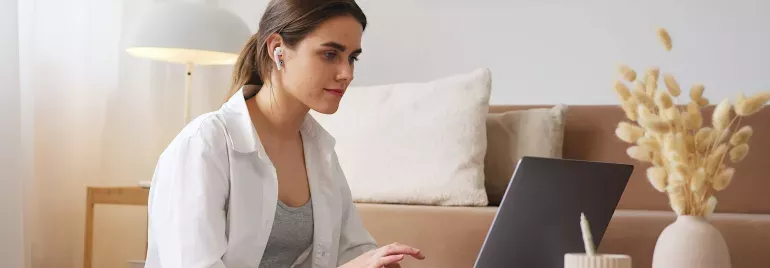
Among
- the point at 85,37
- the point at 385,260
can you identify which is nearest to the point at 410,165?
the point at 385,260

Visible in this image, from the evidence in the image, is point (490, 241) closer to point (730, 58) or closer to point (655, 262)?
point (655, 262)

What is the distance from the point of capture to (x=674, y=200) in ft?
5.32

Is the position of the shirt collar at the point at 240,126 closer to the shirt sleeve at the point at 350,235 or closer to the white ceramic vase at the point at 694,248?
the shirt sleeve at the point at 350,235

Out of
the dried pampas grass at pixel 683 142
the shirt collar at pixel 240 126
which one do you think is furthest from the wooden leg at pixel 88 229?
the dried pampas grass at pixel 683 142

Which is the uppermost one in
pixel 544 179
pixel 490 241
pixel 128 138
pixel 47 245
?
pixel 544 179

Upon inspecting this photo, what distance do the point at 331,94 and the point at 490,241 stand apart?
41cm

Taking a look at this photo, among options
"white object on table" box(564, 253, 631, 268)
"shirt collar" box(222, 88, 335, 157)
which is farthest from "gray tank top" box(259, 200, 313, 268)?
"white object on table" box(564, 253, 631, 268)

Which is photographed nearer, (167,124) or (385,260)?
(385,260)

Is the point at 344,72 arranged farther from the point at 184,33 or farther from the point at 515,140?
the point at 184,33

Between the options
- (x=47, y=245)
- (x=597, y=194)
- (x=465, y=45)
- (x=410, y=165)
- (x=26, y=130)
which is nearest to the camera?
(x=597, y=194)

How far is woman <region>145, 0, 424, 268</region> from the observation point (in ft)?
4.80

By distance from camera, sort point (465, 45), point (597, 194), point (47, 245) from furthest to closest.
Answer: point (465, 45) → point (47, 245) → point (597, 194)

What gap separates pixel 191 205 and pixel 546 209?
0.58 meters

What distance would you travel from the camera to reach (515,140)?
2592mm
